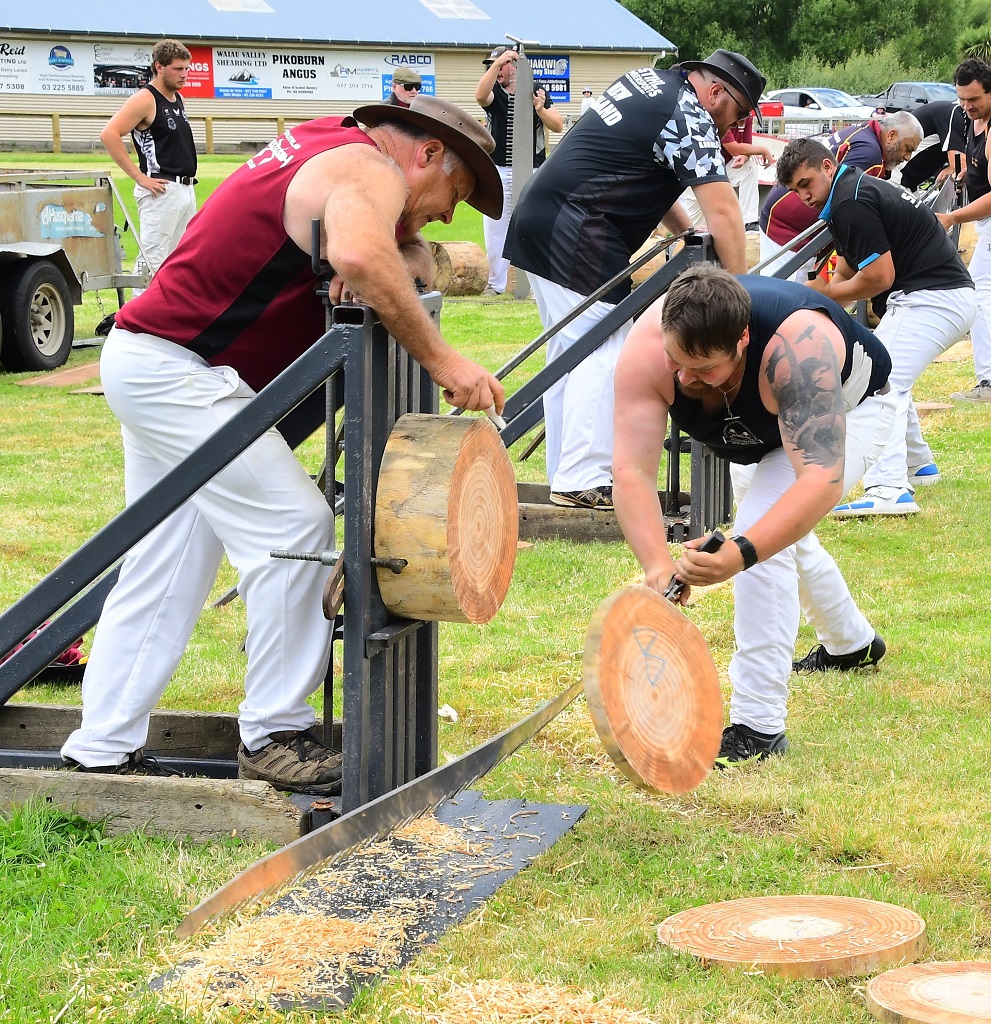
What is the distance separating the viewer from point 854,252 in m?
6.67

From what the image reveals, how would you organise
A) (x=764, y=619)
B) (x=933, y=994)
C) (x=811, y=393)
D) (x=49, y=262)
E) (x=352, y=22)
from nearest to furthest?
(x=933, y=994) → (x=811, y=393) → (x=764, y=619) → (x=49, y=262) → (x=352, y=22)

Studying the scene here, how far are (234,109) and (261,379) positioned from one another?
1636 inches

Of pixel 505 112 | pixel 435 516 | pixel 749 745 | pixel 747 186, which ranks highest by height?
pixel 505 112

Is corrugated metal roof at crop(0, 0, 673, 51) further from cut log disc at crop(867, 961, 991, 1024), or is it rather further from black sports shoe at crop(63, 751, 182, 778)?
cut log disc at crop(867, 961, 991, 1024)

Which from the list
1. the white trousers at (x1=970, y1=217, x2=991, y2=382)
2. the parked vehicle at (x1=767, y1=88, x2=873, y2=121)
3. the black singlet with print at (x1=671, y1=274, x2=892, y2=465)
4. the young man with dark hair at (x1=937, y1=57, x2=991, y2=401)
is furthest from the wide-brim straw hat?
the parked vehicle at (x1=767, y1=88, x2=873, y2=121)

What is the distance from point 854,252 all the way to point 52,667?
160 inches

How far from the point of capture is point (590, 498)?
7211 mm

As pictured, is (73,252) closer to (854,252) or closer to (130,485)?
(854,252)

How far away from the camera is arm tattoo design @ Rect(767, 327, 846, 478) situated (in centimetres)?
392

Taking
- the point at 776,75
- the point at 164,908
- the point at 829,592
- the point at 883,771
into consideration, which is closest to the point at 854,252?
the point at 829,592

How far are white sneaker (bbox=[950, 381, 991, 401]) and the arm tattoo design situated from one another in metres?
7.25

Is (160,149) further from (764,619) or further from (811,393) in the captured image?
(811,393)

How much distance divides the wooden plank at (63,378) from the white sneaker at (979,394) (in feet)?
23.3

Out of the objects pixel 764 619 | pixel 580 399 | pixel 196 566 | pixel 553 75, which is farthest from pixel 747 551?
pixel 553 75
